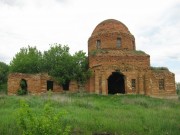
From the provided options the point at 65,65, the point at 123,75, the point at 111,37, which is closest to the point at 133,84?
the point at 123,75

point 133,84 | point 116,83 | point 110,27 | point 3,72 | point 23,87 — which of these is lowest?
point 23,87

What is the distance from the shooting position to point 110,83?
108 ft

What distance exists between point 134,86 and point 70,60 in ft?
22.5

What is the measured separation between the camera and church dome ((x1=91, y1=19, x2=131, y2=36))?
31125 mm

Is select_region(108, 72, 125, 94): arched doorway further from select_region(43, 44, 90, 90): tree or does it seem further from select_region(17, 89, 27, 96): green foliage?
select_region(17, 89, 27, 96): green foliage

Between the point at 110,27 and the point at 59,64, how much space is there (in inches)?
289

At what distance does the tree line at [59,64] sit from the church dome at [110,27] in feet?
12.1

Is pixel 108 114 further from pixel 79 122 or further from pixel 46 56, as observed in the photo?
pixel 46 56

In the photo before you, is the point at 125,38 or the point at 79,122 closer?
the point at 79,122

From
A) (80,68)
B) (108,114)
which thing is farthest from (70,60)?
(108,114)

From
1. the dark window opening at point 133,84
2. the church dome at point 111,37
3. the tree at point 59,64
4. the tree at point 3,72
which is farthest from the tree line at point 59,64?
the tree at point 3,72

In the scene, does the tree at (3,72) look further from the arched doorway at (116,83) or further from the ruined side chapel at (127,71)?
the ruined side chapel at (127,71)

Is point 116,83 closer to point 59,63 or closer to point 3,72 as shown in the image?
point 59,63

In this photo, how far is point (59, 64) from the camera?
93.5 feet
